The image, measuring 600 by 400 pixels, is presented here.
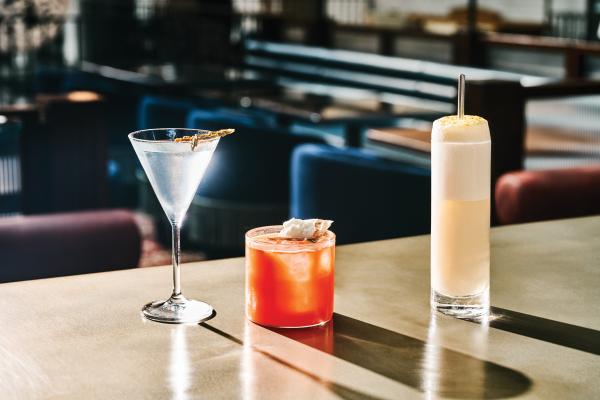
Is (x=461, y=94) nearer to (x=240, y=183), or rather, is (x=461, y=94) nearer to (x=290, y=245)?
(x=290, y=245)

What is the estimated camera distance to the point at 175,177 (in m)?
1.00

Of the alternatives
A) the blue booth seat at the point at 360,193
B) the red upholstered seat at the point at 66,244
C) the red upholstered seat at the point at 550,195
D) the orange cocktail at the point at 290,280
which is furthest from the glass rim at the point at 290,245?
the blue booth seat at the point at 360,193

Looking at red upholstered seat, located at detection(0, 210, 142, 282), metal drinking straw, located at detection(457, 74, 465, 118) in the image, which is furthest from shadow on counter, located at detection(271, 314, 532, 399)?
red upholstered seat, located at detection(0, 210, 142, 282)

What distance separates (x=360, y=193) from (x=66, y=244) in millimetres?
1067

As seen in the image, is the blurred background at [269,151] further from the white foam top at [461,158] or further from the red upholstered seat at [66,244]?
the white foam top at [461,158]

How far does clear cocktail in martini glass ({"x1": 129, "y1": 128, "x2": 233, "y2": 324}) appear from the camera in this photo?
0.98 meters

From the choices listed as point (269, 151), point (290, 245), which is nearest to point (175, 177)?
point (290, 245)

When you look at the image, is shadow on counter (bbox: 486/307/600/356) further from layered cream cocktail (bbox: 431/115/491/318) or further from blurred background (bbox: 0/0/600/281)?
blurred background (bbox: 0/0/600/281)

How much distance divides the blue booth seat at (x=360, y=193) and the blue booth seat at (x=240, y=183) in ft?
1.94

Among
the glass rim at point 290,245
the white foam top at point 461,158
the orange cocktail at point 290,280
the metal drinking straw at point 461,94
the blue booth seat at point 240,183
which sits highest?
the metal drinking straw at point 461,94

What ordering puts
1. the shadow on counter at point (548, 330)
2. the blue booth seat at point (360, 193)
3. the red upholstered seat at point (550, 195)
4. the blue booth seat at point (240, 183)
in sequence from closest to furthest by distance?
the shadow on counter at point (548, 330) < the red upholstered seat at point (550, 195) < the blue booth seat at point (360, 193) < the blue booth seat at point (240, 183)

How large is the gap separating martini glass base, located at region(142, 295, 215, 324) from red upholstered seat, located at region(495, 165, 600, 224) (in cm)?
168

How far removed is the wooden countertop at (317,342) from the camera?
844 mm

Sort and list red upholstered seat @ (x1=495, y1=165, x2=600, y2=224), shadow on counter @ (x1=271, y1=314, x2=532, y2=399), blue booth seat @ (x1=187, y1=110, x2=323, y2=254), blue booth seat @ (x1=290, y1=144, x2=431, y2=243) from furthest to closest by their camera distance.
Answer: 1. blue booth seat @ (x1=187, y1=110, x2=323, y2=254)
2. blue booth seat @ (x1=290, y1=144, x2=431, y2=243)
3. red upholstered seat @ (x1=495, y1=165, x2=600, y2=224)
4. shadow on counter @ (x1=271, y1=314, x2=532, y2=399)
